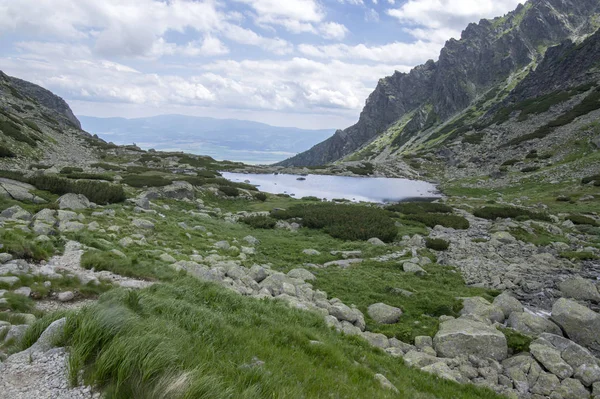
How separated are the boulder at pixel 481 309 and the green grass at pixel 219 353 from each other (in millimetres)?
5242

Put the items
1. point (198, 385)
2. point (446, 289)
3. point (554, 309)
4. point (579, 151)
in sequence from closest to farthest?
point (198, 385)
point (554, 309)
point (446, 289)
point (579, 151)

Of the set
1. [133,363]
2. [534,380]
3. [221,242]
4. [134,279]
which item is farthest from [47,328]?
[221,242]

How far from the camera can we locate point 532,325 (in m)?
12.6

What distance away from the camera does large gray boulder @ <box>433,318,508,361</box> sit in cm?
1096

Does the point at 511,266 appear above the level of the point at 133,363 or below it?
below

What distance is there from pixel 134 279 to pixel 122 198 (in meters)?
18.9

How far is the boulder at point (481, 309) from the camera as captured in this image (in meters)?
13.6

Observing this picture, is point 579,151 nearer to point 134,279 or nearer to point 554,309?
point 554,309

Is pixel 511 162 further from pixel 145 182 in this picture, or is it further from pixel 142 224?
pixel 142 224

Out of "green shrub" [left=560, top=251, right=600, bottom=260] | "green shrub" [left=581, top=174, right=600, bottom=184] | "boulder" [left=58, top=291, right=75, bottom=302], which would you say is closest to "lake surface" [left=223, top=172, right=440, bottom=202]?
"green shrub" [left=581, top=174, right=600, bottom=184]

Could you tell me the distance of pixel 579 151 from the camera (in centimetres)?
5925

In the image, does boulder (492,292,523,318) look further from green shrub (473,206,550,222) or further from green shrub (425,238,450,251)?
green shrub (473,206,550,222)

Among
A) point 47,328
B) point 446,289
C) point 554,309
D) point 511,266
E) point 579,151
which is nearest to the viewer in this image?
point 47,328

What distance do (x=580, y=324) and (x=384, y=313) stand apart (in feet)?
23.0
